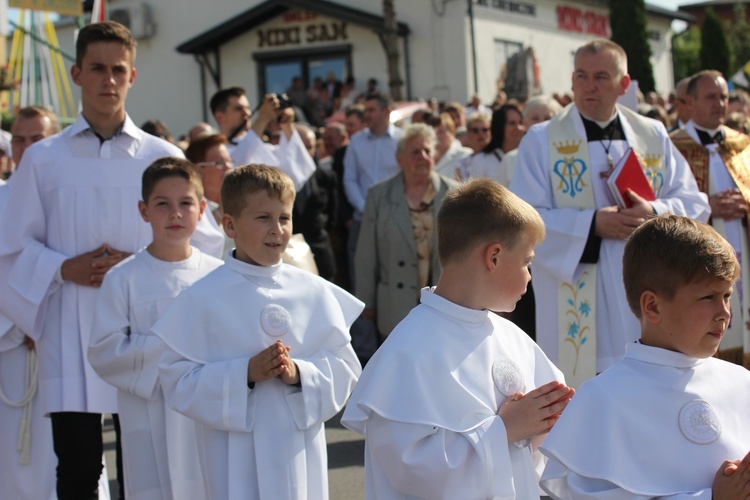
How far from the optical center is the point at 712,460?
284cm

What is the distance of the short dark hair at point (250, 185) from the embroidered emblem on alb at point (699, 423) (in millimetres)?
2008

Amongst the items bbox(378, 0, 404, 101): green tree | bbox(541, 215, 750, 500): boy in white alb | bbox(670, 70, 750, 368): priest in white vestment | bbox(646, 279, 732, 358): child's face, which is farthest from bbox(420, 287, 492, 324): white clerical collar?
bbox(378, 0, 404, 101): green tree

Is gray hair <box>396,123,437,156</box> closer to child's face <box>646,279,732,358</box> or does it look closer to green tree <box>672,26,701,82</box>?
child's face <box>646,279,732,358</box>

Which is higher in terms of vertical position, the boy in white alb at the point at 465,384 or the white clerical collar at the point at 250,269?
the white clerical collar at the point at 250,269

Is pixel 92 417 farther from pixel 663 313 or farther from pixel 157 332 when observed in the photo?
pixel 663 313

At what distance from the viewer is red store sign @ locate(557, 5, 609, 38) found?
110ft

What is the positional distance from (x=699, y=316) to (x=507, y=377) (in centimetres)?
63

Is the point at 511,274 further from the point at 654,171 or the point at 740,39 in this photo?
the point at 740,39

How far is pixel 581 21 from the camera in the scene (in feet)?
114

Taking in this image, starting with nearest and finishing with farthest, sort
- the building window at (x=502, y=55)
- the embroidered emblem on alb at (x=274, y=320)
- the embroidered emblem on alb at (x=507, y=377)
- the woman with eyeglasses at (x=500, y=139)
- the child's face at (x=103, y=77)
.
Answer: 1. the embroidered emblem on alb at (x=507, y=377)
2. the embroidered emblem on alb at (x=274, y=320)
3. the child's face at (x=103, y=77)
4. the woman with eyeglasses at (x=500, y=139)
5. the building window at (x=502, y=55)

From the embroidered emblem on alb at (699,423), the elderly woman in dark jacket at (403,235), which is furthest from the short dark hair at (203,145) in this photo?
the embroidered emblem on alb at (699,423)

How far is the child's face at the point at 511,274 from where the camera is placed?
3234 millimetres

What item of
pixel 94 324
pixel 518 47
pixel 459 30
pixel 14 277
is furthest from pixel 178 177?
pixel 518 47

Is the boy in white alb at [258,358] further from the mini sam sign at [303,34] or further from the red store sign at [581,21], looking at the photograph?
the red store sign at [581,21]
